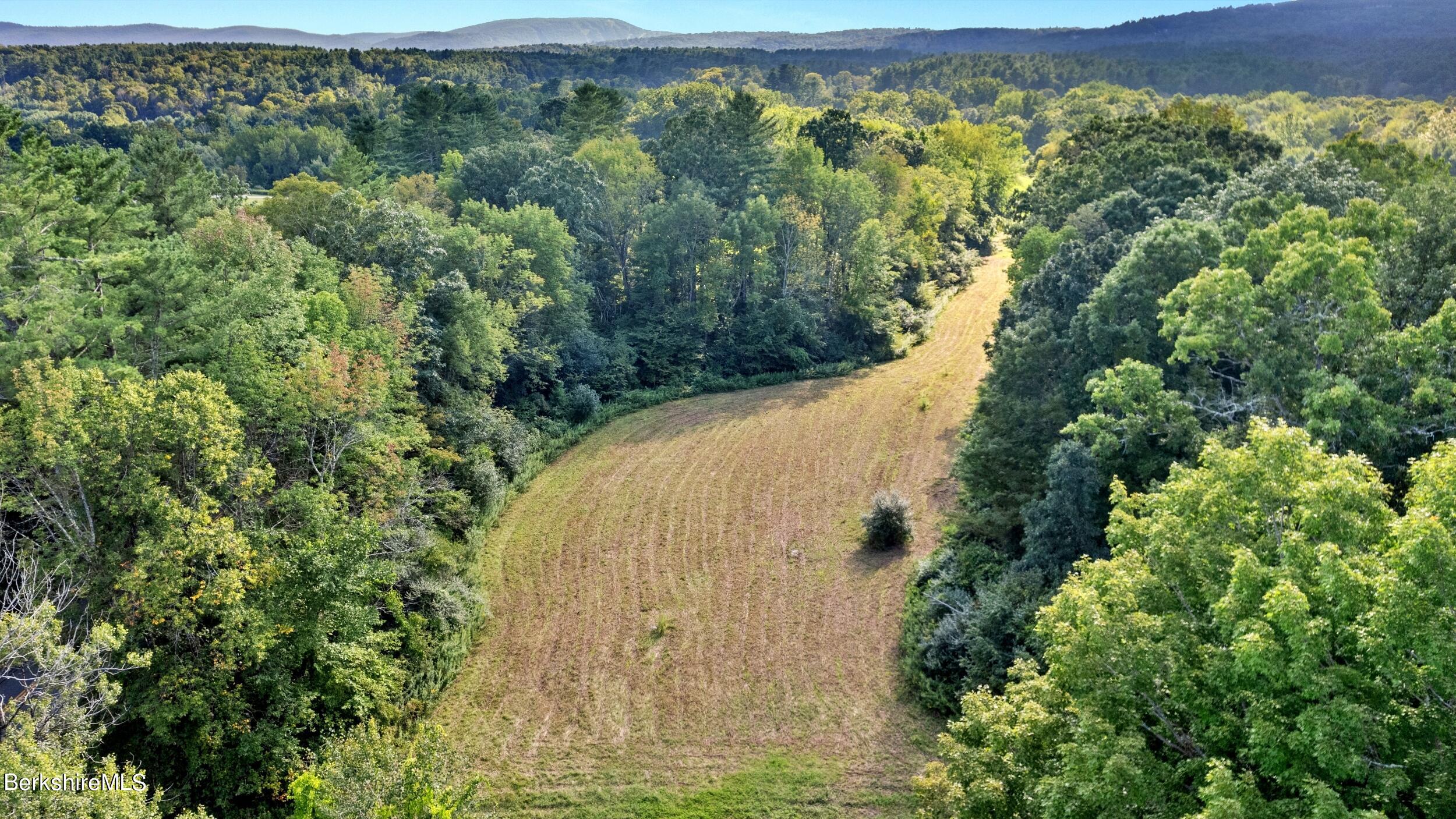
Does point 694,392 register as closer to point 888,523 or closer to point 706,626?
point 888,523

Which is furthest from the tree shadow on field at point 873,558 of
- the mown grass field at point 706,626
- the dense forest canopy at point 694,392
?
the dense forest canopy at point 694,392

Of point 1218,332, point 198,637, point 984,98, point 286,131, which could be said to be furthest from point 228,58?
point 1218,332

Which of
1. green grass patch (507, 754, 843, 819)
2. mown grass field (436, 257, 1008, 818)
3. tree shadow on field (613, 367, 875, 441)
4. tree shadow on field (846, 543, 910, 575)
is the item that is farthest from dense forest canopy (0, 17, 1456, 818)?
green grass patch (507, 754, 843, 819)

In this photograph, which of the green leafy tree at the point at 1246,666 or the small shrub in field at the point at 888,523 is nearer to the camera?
the green leafy tree at the point at 1246,666

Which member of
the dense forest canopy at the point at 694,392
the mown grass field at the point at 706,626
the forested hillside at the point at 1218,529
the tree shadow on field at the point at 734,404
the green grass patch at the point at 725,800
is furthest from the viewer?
the tree shadow on field at the point at 734,404

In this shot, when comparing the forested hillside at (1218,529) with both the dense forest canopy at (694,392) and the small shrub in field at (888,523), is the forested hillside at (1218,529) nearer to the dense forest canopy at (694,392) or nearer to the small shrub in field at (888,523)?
the dense forest canopy at (694,392)

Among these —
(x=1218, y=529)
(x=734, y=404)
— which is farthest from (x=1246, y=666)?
(x=734, y=404)

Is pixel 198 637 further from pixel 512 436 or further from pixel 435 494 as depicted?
pixel 512 436
